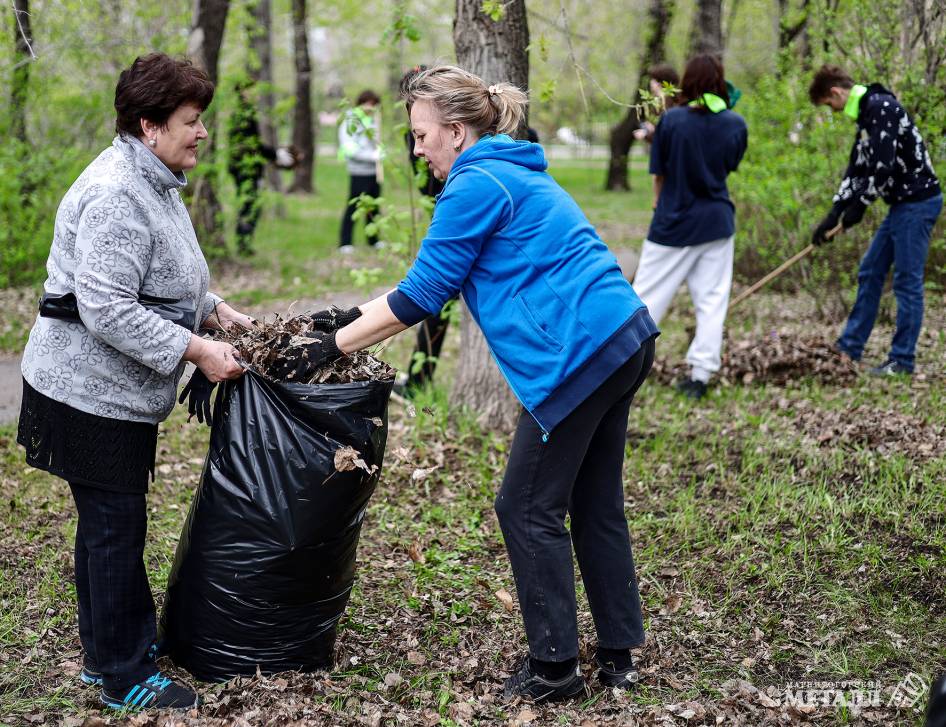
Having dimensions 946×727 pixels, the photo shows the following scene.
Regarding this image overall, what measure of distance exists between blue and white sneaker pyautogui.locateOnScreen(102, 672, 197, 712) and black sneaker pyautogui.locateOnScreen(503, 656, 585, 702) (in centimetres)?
92

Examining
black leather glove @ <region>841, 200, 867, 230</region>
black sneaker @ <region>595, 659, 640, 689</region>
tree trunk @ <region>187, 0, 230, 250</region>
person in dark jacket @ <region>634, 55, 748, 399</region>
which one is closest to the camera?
black sneaker @ <region>595, 659, 640, 689</region>

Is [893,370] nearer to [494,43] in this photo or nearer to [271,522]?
[494,43]

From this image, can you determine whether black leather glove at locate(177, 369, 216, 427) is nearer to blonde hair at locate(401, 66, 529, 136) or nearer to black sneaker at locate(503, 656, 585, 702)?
blonde hair at locate(401, 66, 529, 136)

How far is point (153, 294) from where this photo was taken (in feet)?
8.27

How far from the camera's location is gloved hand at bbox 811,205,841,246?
6023 mm

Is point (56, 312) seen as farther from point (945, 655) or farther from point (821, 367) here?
point (821, 367)

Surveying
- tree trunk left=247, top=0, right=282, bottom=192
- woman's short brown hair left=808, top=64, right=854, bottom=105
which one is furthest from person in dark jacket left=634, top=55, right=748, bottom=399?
tree trunk left=247, top=0, right=282, bottom=192

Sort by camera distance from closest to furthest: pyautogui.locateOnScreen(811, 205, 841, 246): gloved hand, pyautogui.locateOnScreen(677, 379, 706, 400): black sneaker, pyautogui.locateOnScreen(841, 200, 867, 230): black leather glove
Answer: pyautogui.locateOnScreen(677, 379, 706, 400): black sneaker < pyautogui.locateOnScreen(841, 200, 867, 230): black leather glove < pyautogui.locateOnScreen(811, 205, 841, 246): gloved hand

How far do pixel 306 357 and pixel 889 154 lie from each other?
14.3ft

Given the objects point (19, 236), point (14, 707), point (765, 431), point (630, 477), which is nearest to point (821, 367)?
point (765, 431)

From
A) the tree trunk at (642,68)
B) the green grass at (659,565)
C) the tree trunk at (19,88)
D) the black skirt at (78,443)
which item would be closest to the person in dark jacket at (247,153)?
the tree trunk at (19,88)

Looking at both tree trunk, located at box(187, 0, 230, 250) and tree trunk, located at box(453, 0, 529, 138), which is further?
tree trunk, located at box(187, 0, 230, 250)

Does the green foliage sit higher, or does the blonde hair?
the blonde hair

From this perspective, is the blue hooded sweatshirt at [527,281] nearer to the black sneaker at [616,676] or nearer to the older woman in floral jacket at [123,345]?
the older woman in floral jacket at [123,345]
